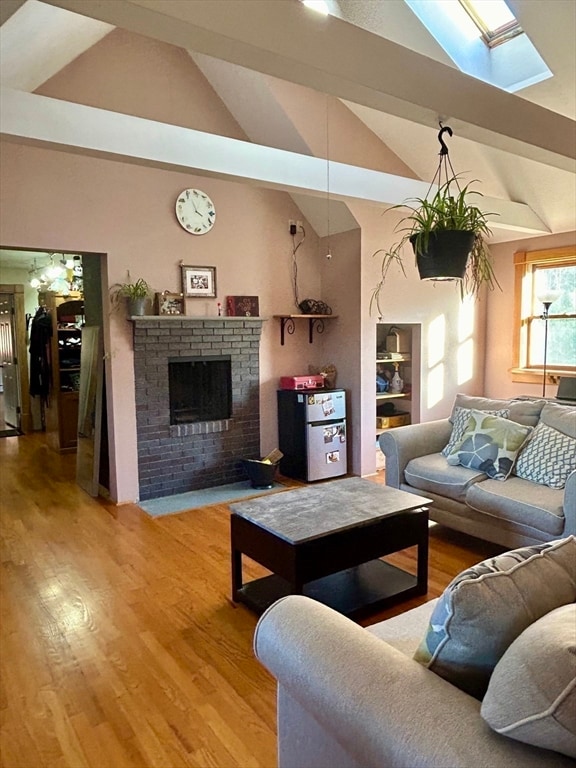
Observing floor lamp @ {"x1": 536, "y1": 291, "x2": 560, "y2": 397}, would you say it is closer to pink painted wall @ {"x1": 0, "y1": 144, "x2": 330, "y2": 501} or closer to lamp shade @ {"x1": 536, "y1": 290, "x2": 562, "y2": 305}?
lamp shade @ {"x1": 536, "y1": 290, "x2": 562, "y2": 305}

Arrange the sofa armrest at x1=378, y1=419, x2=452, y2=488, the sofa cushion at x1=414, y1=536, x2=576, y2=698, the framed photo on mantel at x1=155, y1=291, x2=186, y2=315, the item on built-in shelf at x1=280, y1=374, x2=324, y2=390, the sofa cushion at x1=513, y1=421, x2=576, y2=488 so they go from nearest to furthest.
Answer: the sofa cushion at x1=414, y1=536, x2=576, y2=698
the sofa cushion at x1=513, y1=421, x2=576, y2=488
the sofa armrest at x1=378, y1=419, x2=452, y2=488
the framed photo on mantel at x1=155, y1=291, x2=186, y2=315
the item on built-in shelf at x1=280, y1=374, x2=324, y2=390

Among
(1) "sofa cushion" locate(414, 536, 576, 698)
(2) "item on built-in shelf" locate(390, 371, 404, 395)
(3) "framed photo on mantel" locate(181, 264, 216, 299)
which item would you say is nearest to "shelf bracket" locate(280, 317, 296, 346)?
(3) "framed photo on mantel" locate(181, 264, 216, 299)

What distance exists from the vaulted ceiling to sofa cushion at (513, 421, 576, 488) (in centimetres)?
166

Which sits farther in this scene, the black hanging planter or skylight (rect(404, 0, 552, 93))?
skylight (rect(404, 0, 552, 93))

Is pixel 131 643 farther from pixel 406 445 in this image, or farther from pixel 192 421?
pixel 192 421

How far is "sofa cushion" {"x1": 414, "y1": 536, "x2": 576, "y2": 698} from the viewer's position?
3.66 ft

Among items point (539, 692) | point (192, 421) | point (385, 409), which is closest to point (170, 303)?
point (192, 421)

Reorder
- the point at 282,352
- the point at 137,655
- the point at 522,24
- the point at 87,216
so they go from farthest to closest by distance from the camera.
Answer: the point at 282,352 < the point at 87,216 < the point at 522,24 < the point at 137,655

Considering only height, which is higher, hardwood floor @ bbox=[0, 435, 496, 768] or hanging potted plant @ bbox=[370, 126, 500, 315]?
hanging potted plant @ bbox=[370, 126, 500, 315]

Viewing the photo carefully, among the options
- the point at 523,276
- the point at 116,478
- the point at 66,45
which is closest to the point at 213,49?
the point at 66,45

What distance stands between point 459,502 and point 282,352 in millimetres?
2468

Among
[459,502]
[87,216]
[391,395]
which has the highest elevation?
[87,216]

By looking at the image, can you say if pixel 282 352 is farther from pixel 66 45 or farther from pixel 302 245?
pixel 66 45

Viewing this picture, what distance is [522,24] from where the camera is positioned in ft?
10.1
